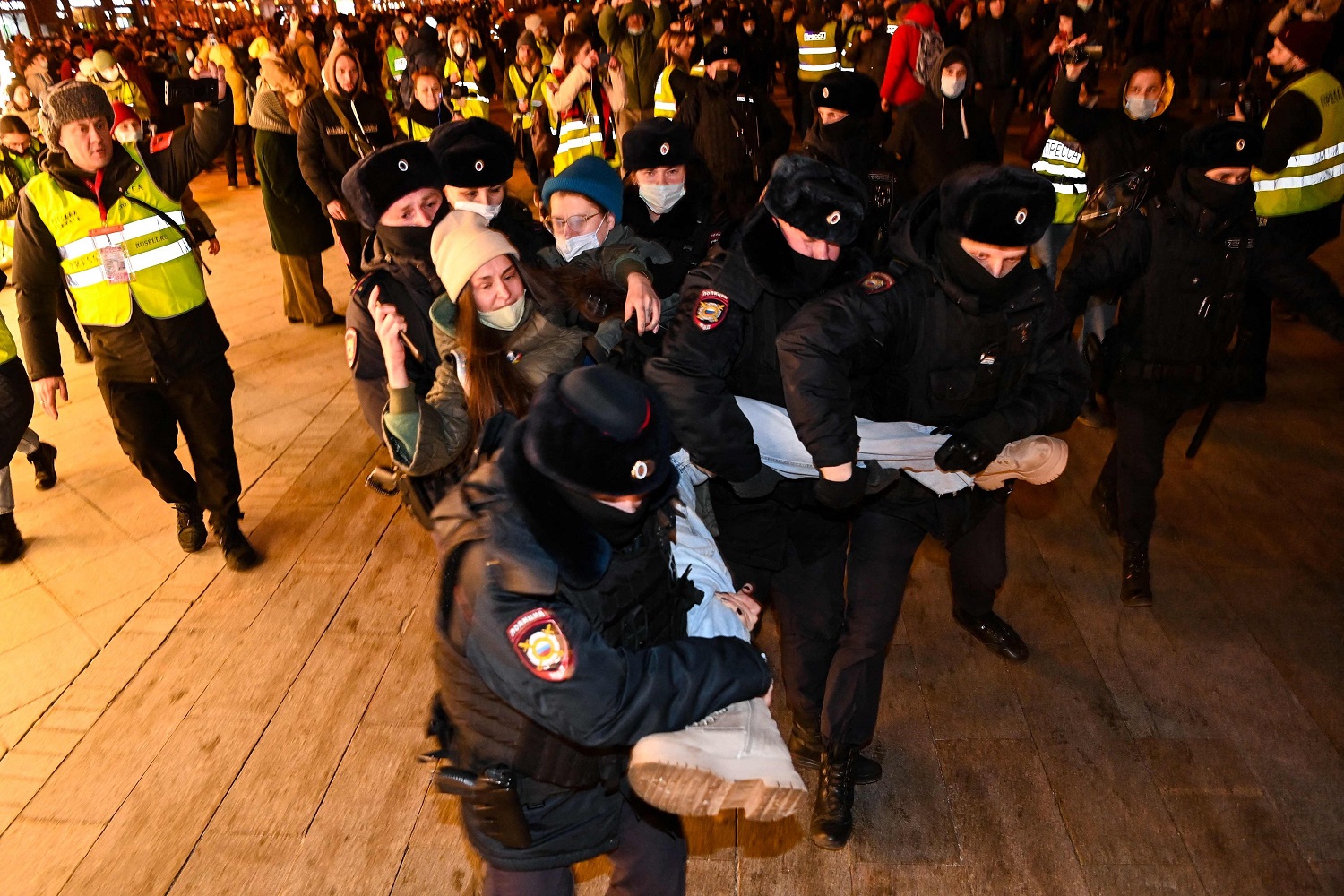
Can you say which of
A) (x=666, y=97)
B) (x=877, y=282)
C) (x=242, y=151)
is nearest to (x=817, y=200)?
(x=877, y=282)

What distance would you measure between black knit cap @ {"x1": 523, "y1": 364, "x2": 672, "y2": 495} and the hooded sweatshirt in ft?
14.8

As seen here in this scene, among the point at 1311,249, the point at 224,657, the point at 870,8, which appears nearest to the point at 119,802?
the point at 224,657

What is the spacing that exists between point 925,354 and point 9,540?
463 cm

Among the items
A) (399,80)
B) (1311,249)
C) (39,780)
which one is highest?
(399,80)

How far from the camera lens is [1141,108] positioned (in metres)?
4.83

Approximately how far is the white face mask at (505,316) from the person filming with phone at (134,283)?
2019mm

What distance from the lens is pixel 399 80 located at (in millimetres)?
8570

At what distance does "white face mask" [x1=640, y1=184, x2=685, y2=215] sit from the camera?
4.04m

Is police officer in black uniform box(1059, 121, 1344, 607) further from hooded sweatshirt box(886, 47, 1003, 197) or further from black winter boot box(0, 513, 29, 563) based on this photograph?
black winter boot box(0, 513, 29, 563)

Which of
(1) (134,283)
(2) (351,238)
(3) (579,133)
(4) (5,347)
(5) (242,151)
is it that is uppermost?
(3) (579,133)

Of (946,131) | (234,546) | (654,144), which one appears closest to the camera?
(654,144)

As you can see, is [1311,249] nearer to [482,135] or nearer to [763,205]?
[763,205]

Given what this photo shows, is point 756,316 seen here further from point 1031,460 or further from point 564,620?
point 564,620

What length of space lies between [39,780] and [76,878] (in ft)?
1.81
